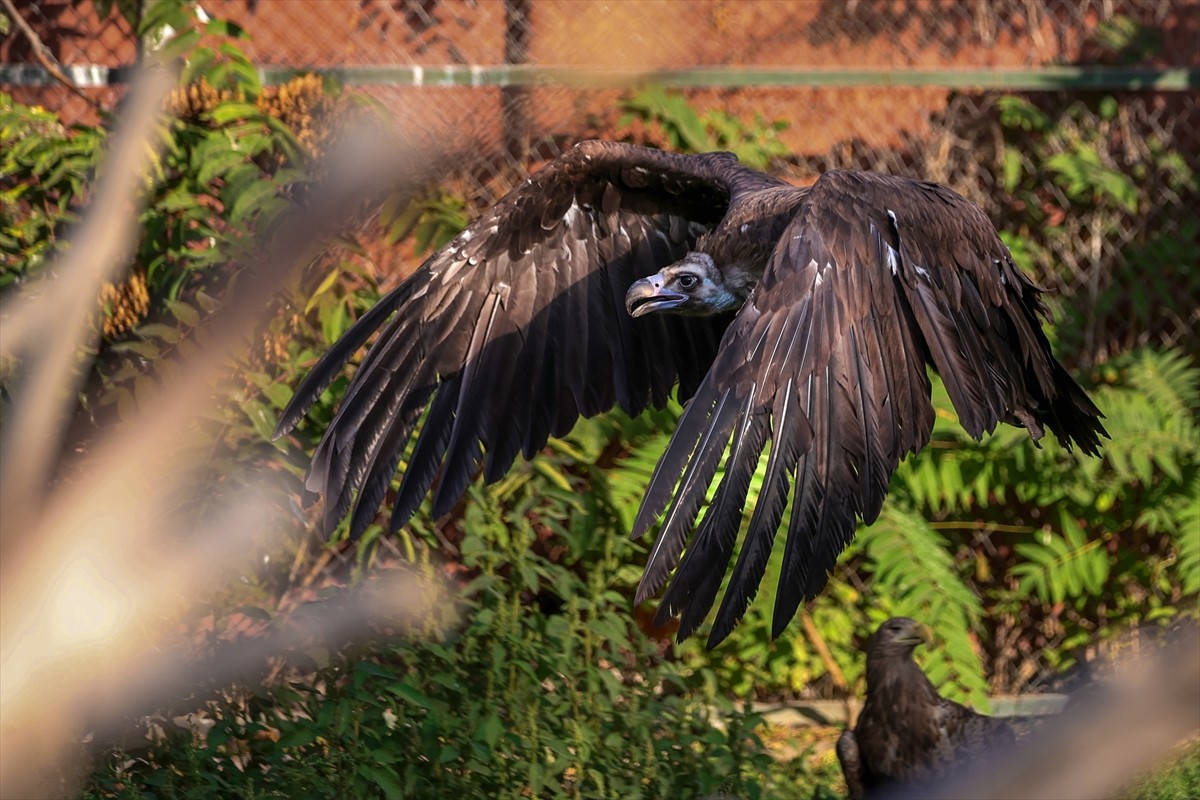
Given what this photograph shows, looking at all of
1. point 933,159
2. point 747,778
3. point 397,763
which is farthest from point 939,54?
point 397,763

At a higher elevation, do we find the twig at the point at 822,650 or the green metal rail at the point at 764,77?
the green metal rail at the point at 764,77

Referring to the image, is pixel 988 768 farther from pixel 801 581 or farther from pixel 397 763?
pixel 397 763

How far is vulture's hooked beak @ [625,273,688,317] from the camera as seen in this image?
3.53m

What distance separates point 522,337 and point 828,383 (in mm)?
1541

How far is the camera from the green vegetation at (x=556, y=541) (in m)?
3.14

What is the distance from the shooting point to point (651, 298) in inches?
139

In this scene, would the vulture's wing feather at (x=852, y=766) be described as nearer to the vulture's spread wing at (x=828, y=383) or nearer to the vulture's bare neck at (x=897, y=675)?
the vulture's bare neck at (x=897, y=675)

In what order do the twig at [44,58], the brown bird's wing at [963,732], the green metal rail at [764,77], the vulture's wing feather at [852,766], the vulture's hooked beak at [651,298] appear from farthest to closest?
1. the green metal rail at [764,77]
2. the twig at [44,58]
3. the vulture's wing feather at [852,766]
4. the brown bird's wing at [963,732]
5. the vulture's hooked beak at [651,298]

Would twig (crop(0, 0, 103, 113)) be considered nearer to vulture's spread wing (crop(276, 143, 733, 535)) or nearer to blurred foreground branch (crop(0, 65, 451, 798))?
vulture's spread wing (crop(276, 143, 733, 535))

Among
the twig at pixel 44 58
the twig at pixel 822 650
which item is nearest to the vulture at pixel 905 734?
the twig at pixel 822 650

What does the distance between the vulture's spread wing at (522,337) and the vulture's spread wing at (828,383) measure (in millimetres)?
1012

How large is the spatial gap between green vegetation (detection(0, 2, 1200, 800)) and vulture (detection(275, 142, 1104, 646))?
318 millimetres

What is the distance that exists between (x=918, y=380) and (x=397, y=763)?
1440 millimetres

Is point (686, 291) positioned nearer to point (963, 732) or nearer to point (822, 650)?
point (963, 732)
